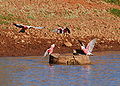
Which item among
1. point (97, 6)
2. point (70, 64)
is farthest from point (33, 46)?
point (97, 6)

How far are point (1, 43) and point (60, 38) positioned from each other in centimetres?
379

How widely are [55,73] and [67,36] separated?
9.76 m

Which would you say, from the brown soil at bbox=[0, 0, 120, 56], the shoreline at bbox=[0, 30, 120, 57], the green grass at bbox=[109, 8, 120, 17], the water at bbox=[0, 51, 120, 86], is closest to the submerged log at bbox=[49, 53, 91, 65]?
the water at bbox=[0, 51, 120, 86]

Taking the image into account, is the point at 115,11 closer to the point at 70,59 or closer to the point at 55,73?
the point at 70,59

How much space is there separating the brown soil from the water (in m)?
2.36

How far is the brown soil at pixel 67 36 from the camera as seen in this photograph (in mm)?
26078

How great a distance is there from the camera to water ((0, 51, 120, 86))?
17547 millimetres

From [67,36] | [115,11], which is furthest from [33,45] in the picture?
[115,11]

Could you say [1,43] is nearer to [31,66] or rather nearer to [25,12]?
[31,66]

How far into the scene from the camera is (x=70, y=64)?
21734 mm

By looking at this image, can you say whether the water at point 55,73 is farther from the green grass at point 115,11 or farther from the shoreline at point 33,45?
the green grass at point 115,11

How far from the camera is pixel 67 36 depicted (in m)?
29.2

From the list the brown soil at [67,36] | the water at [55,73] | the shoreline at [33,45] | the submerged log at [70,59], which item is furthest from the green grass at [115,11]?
the submerged log at [70,59]

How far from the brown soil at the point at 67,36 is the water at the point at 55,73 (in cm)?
236
